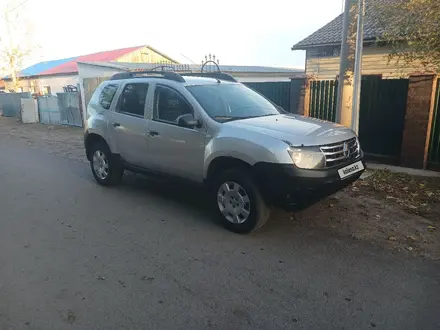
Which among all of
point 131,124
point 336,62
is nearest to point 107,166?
point 131,124

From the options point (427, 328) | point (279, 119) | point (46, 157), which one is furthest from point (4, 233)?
point (46, 157)

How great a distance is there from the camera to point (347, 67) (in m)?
6.74

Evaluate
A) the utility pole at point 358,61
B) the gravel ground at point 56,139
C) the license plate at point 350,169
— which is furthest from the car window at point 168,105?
the gravel ground at point 56,139

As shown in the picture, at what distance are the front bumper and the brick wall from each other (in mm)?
4020

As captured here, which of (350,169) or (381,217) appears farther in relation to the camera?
(381,217)

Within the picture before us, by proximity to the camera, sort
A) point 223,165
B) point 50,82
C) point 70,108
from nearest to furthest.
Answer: point 223,165, point 70,108, point 50,82

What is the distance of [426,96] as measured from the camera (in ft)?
22.5

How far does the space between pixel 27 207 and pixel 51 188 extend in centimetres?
104

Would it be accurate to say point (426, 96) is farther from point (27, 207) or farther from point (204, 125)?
point (27, 207)

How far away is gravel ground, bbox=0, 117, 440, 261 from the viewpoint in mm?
4070

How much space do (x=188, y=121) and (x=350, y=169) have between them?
2.03 meters

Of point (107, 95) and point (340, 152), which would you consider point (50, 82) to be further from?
point (340, 152)

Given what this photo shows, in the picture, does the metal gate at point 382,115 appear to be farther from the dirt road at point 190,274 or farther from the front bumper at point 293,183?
the front bumper at point 293,183

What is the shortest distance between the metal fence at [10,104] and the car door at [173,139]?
786 inches
